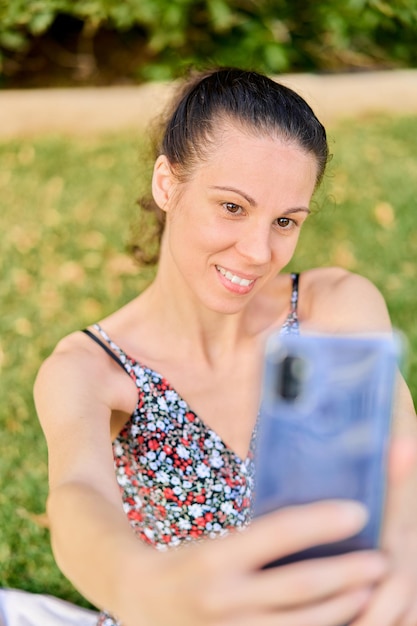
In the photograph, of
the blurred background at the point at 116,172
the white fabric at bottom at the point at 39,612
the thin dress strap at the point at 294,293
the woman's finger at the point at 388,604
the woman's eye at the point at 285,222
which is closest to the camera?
the woman's finger at the point at 388,604

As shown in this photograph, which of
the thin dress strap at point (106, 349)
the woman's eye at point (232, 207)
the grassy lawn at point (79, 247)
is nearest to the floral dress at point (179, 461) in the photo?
the thin dress strap at point (106, 349)

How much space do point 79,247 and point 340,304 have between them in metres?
2.25

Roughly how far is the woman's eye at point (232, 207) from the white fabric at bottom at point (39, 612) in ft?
4.62

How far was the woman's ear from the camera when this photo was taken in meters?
1.89

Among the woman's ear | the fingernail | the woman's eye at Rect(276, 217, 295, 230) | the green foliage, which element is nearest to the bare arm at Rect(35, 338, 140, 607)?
the fingernail

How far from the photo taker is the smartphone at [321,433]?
967 mm

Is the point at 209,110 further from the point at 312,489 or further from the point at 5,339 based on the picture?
the point at 5,339

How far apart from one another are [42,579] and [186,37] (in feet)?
12.9

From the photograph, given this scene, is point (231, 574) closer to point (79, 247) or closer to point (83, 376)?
point (83, 376)

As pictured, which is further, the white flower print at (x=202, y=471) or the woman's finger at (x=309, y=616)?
the white flower print at (x=202, y=471)

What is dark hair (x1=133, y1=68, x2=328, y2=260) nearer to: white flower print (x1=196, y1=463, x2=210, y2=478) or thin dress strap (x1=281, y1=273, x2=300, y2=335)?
thin dress strap (x1=281, y1=273, x2=300, y2=335)

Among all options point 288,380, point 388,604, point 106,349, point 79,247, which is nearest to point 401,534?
point 388,604

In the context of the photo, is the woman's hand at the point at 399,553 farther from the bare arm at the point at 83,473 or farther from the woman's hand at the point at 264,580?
the bare arm at the point at 83,473

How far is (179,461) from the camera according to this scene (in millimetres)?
1854
